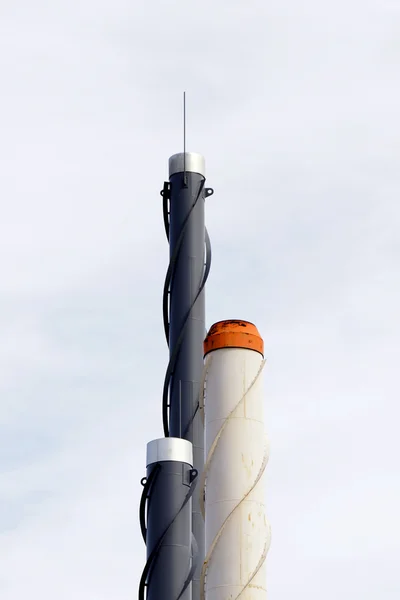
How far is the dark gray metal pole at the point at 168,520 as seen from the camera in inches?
2223

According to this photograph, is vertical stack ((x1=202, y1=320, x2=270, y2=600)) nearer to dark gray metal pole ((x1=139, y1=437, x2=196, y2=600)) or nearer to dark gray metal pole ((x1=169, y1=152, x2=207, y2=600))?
dark gray metal pole ((x1=139, y1=437, x2=196, y2=600))

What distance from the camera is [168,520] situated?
56781 mm

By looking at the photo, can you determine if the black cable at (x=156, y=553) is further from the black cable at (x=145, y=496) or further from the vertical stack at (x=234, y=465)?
the vertical stack at (x=234, y=465)

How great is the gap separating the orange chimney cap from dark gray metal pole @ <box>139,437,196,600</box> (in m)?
5.35

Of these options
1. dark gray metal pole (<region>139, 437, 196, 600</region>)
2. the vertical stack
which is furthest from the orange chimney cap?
dark gray metal pole (<region>139, 437, 196, 600</region>)

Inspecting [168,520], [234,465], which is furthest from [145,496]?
[234,465]

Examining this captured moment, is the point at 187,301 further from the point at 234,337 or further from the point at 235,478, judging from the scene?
the point at 235,478

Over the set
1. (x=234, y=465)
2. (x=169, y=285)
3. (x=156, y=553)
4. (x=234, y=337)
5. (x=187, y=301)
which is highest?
(x=169, y=285)

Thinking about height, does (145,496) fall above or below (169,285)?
below

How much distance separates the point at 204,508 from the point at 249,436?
3.47 metres

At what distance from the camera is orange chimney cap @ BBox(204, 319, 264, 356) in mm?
54406

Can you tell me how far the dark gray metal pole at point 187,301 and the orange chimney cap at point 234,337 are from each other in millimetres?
9862

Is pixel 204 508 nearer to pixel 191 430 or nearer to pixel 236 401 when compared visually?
pixel 236 401

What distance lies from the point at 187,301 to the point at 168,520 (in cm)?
1367
